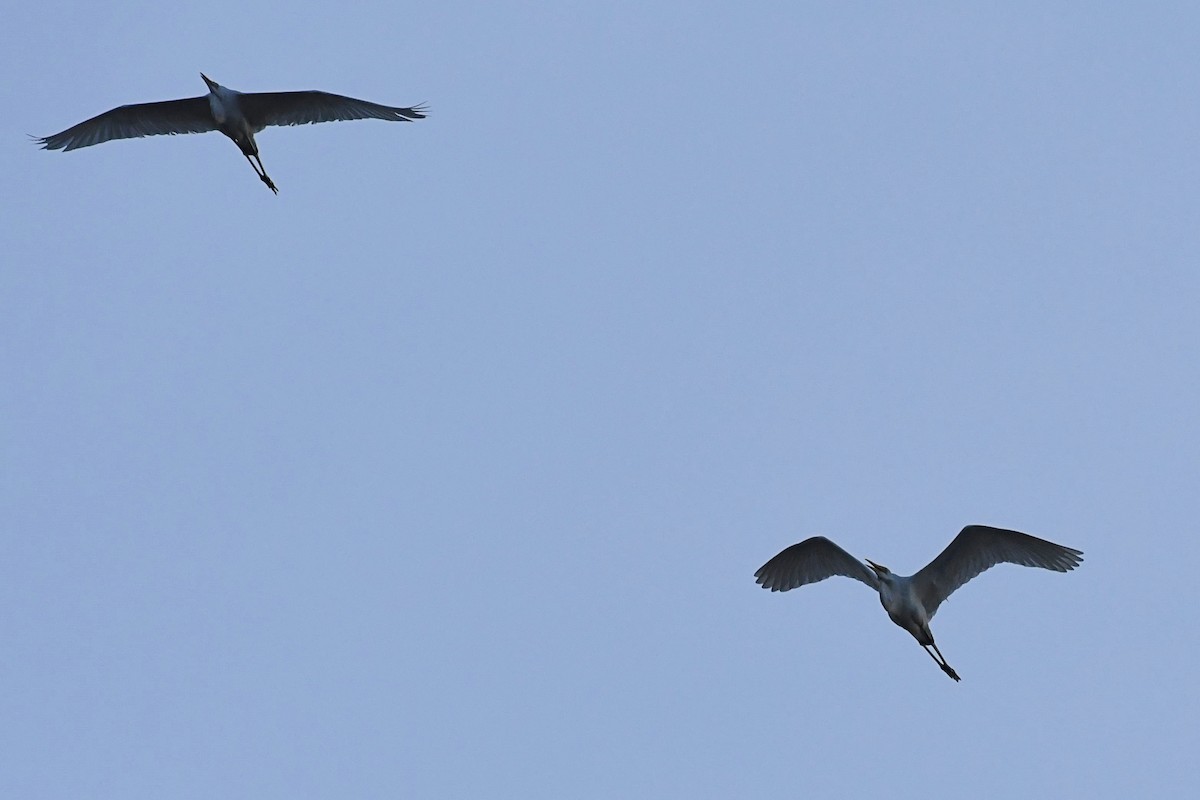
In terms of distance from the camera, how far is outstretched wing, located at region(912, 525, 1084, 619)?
65.1 feet

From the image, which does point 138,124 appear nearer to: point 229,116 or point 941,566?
point 229,116

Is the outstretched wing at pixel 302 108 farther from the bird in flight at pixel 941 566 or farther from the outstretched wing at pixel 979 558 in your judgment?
the outstretched wing at pixel 979 558

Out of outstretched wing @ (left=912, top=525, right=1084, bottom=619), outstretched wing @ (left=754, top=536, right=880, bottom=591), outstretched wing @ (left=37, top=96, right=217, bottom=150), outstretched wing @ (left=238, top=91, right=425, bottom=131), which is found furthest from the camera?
outstretched wing @ (left=37, top=96, right=217, bottom=150)

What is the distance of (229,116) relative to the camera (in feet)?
74.0

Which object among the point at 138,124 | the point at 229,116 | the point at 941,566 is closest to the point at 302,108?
the point at 229,116

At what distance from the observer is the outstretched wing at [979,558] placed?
19.8 m

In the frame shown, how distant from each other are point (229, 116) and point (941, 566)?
12064 mm

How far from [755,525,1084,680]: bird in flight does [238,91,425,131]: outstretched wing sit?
28.4 feet

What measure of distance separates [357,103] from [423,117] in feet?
4.16

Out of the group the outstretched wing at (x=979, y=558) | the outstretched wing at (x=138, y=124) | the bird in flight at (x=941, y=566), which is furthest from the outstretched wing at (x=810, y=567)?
the outstretched wing at (x=138, y=124)

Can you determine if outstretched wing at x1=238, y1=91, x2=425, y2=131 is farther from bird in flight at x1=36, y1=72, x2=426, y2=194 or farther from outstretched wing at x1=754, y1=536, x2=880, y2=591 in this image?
outstretched wing at x1=754, y1=536, x2=880, y2=591

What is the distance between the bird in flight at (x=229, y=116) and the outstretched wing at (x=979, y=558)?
934 centimetres

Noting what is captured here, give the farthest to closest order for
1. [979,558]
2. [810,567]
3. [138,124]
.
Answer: [138,124], [810,567], [979,558]

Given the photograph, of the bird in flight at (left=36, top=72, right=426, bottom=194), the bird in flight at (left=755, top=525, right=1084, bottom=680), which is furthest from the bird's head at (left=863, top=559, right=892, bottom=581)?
the bird in flight at (left=36, top=72, right=426, bottom=194)
